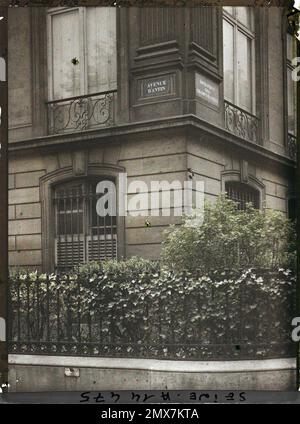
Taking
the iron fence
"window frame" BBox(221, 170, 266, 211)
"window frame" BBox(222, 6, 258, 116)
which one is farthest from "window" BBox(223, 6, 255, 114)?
the iron fence

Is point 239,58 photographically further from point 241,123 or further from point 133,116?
point 133,116

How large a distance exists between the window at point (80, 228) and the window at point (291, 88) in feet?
5.60

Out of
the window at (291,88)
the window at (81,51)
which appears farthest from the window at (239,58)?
the window at (81,51)

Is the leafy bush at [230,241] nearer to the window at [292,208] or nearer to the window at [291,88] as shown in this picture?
the window at [292,208]

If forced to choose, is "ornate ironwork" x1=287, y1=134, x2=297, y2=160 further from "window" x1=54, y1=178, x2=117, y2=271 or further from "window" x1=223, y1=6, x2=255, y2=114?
"window" x1=54, y1=178, x2=117, y2=271

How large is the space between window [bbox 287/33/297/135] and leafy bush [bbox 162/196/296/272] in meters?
0.78

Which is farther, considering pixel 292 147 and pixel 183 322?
pixel 292 147

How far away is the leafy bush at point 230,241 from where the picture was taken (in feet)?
14.1

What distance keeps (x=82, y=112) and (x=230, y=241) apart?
5.41 feet

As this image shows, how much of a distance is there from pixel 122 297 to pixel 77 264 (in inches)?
18.6

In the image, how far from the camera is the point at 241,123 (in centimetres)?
453

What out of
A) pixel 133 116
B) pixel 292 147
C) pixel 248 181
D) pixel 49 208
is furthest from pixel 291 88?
pixel 49 208

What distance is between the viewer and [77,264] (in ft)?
14.6

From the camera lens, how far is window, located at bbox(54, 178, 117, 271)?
4.41 m
